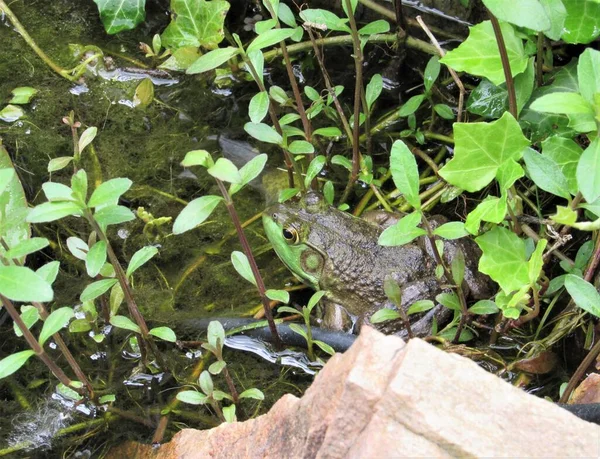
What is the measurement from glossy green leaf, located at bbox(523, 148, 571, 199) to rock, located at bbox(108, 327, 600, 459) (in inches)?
38.6

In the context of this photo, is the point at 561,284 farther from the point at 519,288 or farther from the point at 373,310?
the point at 373,310

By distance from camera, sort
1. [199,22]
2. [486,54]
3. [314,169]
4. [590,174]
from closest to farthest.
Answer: [590,174]
[486,54]
[314,169]
[199,22]

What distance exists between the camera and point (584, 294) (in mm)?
2393

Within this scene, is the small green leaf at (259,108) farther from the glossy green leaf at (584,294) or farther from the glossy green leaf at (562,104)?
the glossy green leaf at (584,294)

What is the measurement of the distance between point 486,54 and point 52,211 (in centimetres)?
188

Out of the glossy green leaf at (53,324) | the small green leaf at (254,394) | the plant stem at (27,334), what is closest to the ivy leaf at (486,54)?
the small green leaf at (254,394)

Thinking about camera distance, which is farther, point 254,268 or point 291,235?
point 291,235

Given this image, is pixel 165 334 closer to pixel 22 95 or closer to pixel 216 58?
pixel 216 58

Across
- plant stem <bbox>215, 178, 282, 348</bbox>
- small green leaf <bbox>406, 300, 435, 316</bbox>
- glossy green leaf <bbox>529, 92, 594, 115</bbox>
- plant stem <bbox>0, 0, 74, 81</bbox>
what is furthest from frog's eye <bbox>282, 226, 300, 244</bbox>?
plant stem <bbox>0, 0, 74, 81</bbox>

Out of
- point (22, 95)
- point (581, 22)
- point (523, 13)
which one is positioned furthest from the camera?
point (22, 95)

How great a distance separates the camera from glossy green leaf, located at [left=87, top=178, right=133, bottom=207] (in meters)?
2.22

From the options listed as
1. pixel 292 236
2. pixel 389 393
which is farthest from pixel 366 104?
pixel 389 393

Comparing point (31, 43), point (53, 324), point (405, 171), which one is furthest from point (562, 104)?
point (31, 43)

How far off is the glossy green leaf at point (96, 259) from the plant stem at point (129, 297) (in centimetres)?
3
